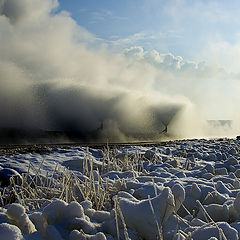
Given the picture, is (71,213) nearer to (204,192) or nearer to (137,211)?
(137,211)

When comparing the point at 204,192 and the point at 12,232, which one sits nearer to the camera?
the point at 12,232

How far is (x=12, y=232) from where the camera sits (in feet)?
3.63

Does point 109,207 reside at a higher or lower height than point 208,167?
lower

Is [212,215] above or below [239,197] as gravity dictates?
below

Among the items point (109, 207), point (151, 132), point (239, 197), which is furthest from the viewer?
point (151, 132)

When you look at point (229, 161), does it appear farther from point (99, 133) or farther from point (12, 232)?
point (99, 133)

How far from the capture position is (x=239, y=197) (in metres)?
1.68

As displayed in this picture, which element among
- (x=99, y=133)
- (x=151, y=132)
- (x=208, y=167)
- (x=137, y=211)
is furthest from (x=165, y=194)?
(x=151, y=132)

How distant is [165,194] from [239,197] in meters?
0.44

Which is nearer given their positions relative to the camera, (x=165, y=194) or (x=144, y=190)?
(x=165, y=194)

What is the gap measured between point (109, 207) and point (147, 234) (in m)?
0.64

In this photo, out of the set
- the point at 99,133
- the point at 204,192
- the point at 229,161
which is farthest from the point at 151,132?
the point at 204,192

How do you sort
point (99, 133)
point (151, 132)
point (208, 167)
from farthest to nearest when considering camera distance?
point (151, 132), point (99, 133), point (208, 167)

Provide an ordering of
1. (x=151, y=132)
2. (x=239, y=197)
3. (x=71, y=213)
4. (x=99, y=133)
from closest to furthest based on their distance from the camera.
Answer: (x=71, y=213) < (x=239, y=197) < (x=99, y=133) < (x=151, y=132)
